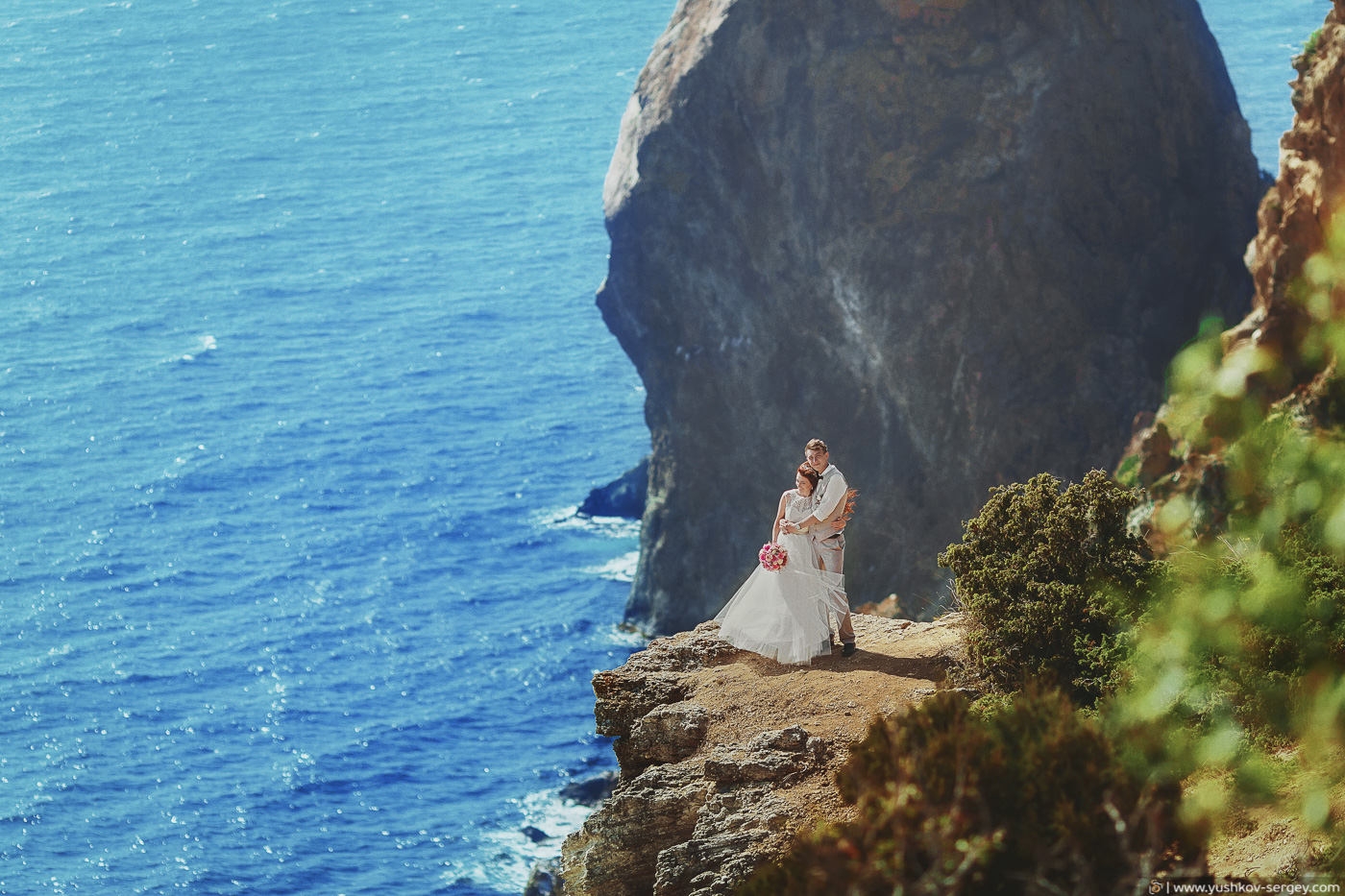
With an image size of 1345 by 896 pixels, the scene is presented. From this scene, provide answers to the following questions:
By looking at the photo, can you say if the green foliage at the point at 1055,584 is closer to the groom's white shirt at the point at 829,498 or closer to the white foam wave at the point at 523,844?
the groom's white shirt at the point at 829,498

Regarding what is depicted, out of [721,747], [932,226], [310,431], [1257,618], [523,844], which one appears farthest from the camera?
[310,431]

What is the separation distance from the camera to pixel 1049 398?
51.8 metres

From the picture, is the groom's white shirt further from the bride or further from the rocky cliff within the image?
the rocky cliff

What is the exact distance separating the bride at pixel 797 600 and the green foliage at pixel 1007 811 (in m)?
7.38

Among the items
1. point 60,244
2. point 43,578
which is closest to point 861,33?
point 43,578

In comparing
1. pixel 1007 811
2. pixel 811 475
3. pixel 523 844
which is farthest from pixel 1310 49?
pixel 523 844

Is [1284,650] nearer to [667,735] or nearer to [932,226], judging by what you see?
[667,735]

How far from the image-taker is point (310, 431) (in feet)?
352

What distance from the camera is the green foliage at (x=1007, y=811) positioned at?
830 centimetres

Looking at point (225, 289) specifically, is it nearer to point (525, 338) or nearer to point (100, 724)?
point (525, 338)

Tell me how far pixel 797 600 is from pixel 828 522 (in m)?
1.11

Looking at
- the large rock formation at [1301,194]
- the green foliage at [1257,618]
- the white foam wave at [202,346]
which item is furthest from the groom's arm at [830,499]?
the white foam wave at [202,346]

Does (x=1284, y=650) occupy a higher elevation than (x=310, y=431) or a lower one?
higher

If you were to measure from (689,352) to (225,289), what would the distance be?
7736 cm
